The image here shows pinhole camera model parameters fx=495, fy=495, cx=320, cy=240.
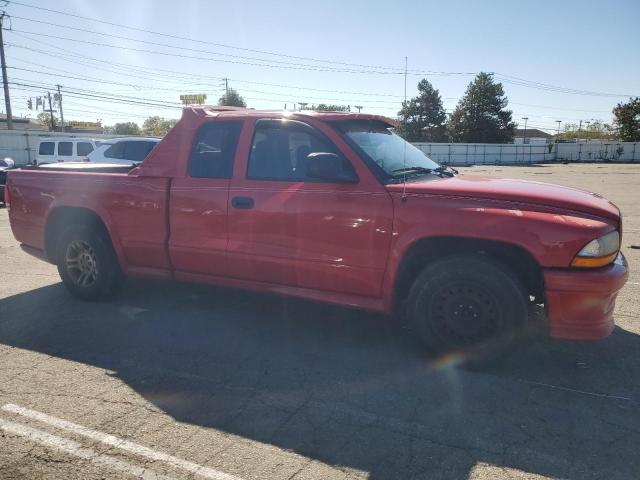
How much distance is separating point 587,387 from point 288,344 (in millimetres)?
2207

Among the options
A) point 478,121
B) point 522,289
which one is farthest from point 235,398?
point 478,121

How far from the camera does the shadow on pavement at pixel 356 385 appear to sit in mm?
2662

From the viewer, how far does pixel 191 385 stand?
11.1ft

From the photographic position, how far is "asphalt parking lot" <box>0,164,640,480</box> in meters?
2.56

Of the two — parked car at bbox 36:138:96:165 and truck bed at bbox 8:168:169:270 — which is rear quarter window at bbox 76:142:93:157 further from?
truck bed at bbox 8:168:169:270

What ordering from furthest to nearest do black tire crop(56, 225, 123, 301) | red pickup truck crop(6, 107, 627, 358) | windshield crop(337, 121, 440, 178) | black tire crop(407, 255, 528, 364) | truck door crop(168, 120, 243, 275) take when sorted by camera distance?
black tire crop(56, 225, 123, 301)
truck door crop(168, 120, 243, 275)
windshield crop(337, 121, 440, 178)
black tire crop(407, 255, 528, 364)
red pickup truck crop(6, 107, 627, 358)

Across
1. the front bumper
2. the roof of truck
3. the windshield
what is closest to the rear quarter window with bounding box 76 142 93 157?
the roof of truck

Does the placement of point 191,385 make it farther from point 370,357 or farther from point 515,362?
point 515,362

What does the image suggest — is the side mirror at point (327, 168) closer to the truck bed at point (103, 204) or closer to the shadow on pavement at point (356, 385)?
the shadow on pavement at point (356, 385)

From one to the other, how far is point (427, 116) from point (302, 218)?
81.4 metres

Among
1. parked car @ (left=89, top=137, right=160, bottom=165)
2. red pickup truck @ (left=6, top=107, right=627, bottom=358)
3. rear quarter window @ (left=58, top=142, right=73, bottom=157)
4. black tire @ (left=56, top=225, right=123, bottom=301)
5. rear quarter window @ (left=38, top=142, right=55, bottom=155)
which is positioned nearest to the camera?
red pickup truck @ (left=6, top=107, right=627, bottom=358)

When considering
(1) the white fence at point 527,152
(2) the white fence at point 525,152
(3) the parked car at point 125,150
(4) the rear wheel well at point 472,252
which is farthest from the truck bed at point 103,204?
(1) the white fence at point 527,152

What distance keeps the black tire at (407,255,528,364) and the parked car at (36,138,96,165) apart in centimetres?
1799

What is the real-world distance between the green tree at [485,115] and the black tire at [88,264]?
246 feet
